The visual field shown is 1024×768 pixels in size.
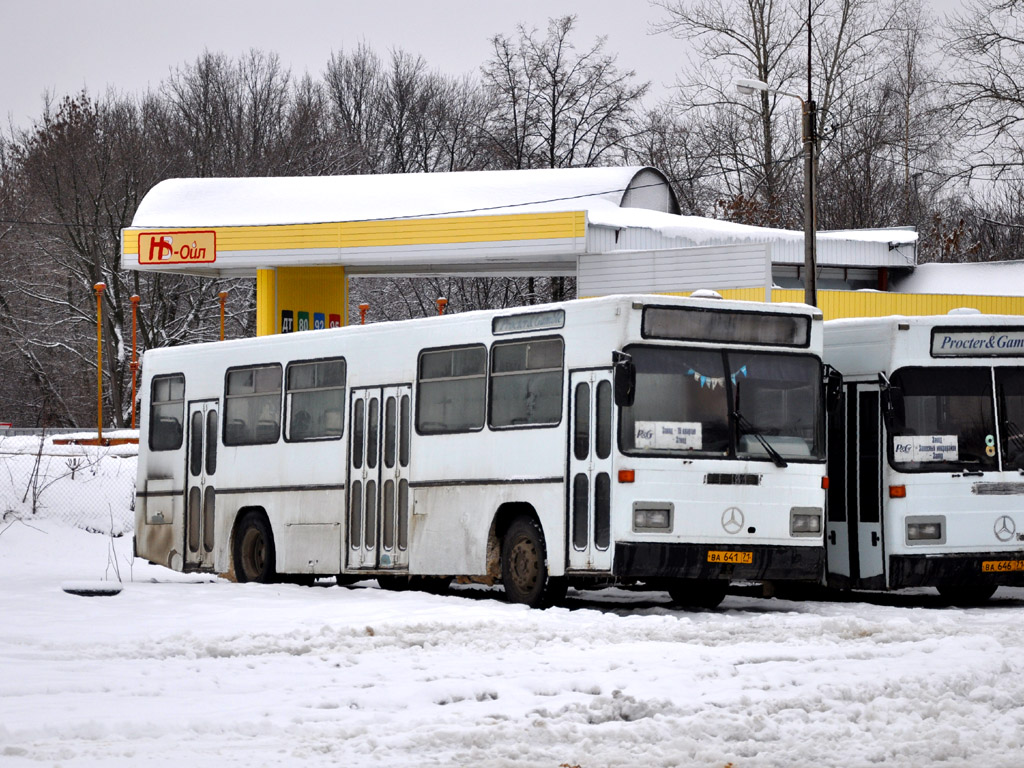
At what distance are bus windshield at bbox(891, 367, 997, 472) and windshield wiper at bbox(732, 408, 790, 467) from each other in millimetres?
1720

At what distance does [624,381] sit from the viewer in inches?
556

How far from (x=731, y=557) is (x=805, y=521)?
0.87 m

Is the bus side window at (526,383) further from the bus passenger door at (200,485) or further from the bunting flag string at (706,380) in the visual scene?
the bus passenger door at (200,485)

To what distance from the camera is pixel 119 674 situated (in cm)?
993

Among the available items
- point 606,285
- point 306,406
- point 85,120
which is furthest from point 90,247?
point 306,406

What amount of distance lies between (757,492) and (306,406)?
5947 mm

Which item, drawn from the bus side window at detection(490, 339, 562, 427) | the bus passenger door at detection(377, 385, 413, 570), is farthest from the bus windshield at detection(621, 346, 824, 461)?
the bus passenger door at detection(377, 385, 413, 570)

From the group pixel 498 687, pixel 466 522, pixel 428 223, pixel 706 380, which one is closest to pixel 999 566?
pixel 706 380

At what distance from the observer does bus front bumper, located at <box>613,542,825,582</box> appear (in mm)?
14281

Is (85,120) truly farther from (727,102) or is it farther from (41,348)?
(727,102)

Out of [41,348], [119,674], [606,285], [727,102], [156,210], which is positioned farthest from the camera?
[41,348]

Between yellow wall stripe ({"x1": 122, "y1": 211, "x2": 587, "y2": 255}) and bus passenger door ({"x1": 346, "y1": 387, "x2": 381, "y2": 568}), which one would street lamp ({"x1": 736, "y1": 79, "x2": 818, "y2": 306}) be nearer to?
bus passenger door ({"x1": 346, "y1": 387, "x2": 381, "y2": 568})

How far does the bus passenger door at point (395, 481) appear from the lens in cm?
1705

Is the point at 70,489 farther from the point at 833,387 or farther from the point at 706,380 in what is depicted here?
the point at 706,380
